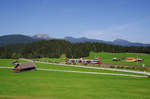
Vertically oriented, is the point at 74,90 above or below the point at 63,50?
below

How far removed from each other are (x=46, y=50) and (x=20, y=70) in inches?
3958

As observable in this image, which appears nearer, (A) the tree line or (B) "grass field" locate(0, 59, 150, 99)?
(B) "grass field" locate(0, 59, 150, 99)

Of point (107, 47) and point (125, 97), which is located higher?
point (107, 47)

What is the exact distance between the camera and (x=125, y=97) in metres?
12.5

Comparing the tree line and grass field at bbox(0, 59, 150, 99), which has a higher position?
the tree line

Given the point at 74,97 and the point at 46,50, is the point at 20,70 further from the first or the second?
the point at 46,50

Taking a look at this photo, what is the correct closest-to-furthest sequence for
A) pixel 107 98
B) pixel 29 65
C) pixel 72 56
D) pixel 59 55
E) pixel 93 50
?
pixel 107 98 < pixel 29 65 < pixel 72 56 < pixel 59 55 < pixel 93 50

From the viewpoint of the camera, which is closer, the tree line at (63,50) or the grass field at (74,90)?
the grass field at (74,90)

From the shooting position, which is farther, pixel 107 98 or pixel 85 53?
pixel 85 53

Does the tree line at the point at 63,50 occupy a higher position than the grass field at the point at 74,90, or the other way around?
the tree line at the point at 63,50

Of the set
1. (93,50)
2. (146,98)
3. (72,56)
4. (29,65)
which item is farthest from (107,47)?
(146,98)

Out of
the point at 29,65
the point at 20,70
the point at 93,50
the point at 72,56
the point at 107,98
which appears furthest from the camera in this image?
the point at 93,50

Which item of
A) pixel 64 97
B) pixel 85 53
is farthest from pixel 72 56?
pixel 64 97

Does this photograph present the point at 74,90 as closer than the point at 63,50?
Yes
